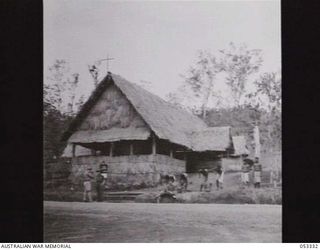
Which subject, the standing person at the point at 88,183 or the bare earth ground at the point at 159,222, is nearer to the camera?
the bare earth ground at the point at 159,222

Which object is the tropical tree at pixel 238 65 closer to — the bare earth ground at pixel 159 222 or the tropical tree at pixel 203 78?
the tropical tree at pixel 203 78

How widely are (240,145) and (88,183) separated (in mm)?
901

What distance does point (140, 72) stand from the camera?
3080 mm

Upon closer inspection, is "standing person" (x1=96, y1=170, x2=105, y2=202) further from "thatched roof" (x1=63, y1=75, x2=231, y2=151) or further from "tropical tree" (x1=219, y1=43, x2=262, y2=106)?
"tropical tree" (x1=219, y1=43, x2=262, y2=106)

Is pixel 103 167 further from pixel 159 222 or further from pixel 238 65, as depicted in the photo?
pixel 238 65

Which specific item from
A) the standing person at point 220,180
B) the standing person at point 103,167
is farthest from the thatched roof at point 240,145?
the standing person at point 103,167

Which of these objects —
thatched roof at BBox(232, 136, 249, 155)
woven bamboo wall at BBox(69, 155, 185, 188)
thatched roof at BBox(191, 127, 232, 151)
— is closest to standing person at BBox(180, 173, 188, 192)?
woven bamboo wall at BBox(69, 155, 185, 188)

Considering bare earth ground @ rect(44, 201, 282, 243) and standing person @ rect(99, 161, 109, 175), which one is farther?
standing person @ rect(99, 161, 109, 175)

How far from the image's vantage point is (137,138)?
10.1 feet

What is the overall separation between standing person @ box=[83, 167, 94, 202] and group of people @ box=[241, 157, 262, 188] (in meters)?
0.87

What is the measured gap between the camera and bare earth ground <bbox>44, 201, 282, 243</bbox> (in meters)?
3.00

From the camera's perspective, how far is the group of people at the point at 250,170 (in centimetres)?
300

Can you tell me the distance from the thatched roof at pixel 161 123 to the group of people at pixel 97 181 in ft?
0.57

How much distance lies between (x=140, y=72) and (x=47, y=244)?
3.66ft
